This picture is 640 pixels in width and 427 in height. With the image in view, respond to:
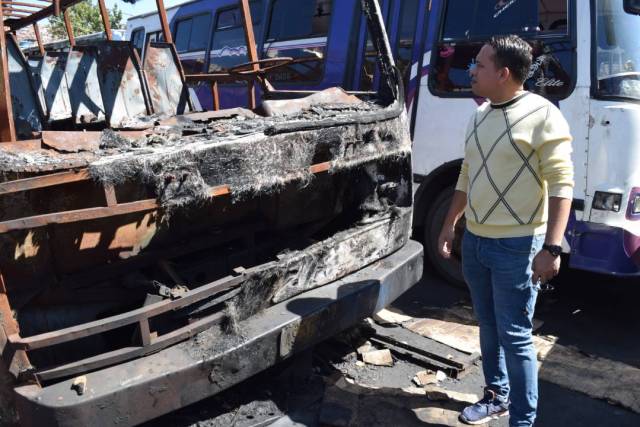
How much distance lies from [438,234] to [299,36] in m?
2.79

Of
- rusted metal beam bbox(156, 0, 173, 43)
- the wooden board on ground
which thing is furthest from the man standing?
rusted metal beam bbox(156, 0, 173, 43)

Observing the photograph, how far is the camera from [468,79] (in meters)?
4.12

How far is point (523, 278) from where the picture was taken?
2234 millimetres

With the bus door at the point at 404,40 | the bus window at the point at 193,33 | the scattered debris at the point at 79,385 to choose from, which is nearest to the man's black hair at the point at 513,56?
Answer: the scattered debris at the point at 79,385

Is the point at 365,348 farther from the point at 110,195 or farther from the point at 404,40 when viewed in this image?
the point at 404,40

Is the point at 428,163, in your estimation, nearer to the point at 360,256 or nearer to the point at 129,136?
the point at 360,256

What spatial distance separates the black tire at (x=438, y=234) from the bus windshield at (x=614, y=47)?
137cm

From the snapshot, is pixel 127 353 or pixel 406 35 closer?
pixel 127 353

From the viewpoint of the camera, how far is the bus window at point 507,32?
3602mm

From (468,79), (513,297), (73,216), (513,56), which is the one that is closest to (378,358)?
(513,297)

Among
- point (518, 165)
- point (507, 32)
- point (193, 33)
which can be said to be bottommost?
point (518, 165)

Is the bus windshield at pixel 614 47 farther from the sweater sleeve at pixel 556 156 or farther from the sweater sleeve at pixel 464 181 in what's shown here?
the sweater sleeve at pixel 556 156

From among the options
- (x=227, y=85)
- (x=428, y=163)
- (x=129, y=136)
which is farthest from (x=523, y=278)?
(x=227, y=85)

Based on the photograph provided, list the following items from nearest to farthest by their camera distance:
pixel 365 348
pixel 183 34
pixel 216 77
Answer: pixel 365 348, pixel 216 77, pixel 183 34
